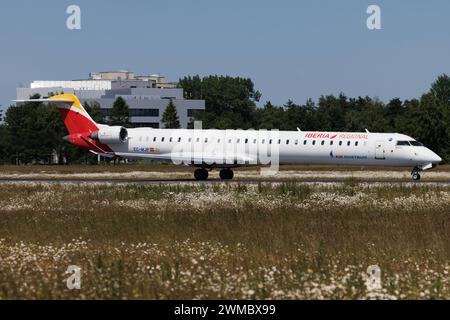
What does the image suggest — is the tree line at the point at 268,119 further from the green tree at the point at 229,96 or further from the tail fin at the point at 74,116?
the tail fin at the point at 74,116

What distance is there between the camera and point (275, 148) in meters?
44.3

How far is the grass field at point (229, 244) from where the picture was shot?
11.4 m

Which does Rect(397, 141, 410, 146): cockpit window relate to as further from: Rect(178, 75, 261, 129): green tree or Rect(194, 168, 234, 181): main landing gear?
Rect(178, 75, 261, 129): green tree

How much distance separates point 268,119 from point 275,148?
250 ft

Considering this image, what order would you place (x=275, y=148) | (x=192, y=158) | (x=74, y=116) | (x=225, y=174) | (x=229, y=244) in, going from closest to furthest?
(x=229, y=244)
(x=275, y=148)
(x=192, y=158)
(x=225, y=174)
(x=74, y=116)

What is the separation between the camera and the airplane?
42.9 m

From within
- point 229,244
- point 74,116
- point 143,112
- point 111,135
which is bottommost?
point 229,244

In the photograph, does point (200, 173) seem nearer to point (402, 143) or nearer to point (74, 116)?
point (74, 116)

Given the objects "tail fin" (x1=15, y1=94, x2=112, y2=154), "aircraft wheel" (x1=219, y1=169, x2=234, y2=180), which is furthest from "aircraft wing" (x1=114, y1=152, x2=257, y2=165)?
"aircraft wheel" (x1=219, y1=169, x2=234, y2=180)

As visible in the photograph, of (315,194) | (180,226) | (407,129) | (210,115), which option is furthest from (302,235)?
(210,115)

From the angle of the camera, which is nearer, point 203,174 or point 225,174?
point 203,174

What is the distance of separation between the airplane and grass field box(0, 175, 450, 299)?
11358 millimetres

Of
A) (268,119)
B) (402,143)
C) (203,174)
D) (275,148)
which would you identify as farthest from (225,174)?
(268,119)
